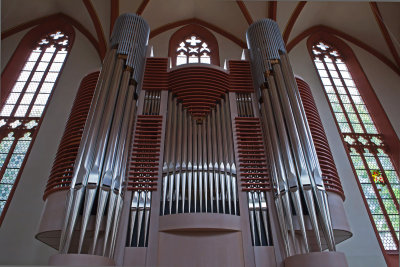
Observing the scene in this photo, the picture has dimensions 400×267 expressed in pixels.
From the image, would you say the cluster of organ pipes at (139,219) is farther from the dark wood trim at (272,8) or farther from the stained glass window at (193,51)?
the dark wood trim at (272,8)

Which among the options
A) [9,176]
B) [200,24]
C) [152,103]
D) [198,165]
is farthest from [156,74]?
[200,24]

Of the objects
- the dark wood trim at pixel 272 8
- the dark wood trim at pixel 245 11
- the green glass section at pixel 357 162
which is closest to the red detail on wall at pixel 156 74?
the dark wood trim at pixel 245 11

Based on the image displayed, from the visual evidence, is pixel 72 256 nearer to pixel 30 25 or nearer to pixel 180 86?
pixel 180 86

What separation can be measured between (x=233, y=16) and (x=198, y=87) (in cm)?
437

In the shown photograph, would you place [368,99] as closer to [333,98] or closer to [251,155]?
[333,98]

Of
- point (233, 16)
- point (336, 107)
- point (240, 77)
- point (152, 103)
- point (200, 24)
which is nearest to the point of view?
point (152, 103)

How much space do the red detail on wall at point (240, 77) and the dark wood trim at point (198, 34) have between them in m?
2.19

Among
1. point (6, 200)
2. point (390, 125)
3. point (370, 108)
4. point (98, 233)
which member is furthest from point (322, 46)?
point (6, 200)

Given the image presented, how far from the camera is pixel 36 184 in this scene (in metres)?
5.71

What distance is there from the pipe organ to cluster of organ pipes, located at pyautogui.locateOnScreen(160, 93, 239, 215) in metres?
0.02

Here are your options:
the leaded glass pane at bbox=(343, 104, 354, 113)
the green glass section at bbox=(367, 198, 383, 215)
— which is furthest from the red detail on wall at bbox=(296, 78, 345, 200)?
the leaded glass pane at bbox=(343, 104, 354, 113)

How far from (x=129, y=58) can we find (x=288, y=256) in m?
4.05

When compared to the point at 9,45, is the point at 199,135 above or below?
below

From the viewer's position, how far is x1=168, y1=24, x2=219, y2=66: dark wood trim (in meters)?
8.41
